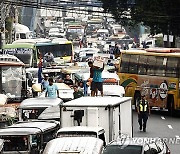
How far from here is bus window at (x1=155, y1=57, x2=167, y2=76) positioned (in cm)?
3831

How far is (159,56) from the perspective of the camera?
38.6m

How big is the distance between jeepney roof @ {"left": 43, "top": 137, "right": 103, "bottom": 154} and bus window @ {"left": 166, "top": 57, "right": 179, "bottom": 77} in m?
18.8

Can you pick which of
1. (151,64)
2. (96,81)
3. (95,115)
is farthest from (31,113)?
(151,64)

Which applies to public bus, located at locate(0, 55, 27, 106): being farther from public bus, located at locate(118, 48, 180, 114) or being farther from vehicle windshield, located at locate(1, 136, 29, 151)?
vehicle windshield, located at locate(1, 136, 29, 151)

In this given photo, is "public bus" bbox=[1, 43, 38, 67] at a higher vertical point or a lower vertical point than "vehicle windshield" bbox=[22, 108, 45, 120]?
lower

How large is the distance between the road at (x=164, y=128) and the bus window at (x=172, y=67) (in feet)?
6.02

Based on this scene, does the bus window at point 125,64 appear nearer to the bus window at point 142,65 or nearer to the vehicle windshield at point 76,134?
the bus window at point 142,65

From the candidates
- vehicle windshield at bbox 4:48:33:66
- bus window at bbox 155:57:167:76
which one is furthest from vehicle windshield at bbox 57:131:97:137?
vehicle windshield at bbox 4:48:33:66

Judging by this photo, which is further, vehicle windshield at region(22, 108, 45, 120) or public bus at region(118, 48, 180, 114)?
public bus at region(118, 48, 180, 114)

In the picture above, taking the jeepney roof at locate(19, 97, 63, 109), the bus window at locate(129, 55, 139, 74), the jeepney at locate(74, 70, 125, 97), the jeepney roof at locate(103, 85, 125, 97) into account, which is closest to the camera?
the jeepney roof at locate(19, 97, 63, 109)

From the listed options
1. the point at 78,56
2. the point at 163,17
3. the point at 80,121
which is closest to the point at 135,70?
the point at 80,121

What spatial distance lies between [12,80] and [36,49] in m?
25.3

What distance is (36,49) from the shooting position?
60531 millimetres

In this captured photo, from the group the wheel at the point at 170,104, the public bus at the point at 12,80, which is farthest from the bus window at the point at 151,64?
the public bus at the point at 12,80
